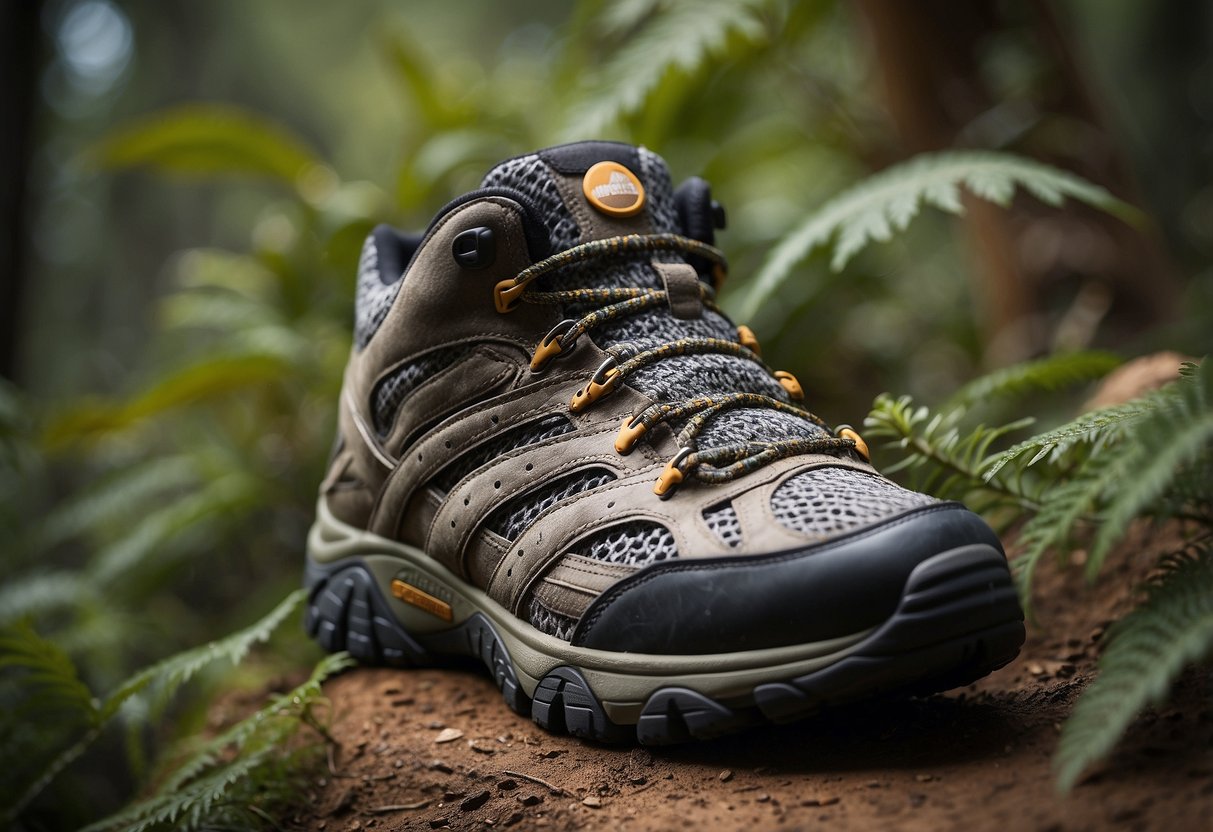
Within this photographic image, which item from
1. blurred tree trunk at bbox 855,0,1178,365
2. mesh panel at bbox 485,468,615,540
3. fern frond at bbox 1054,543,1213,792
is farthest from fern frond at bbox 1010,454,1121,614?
blurred tree trunk at bbox 855,0,1178,365

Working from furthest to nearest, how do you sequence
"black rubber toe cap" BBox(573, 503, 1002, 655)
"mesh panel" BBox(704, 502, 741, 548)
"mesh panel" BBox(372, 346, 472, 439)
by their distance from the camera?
1. "mesh panel" BBox(372, 346, 472, 439)
2. "mesh panel" BBox(704, 502, 741, 548)
3. "black rubber toe cap" BBox(573, 503, 1002, 655)

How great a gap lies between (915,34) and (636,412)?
98.7 inches

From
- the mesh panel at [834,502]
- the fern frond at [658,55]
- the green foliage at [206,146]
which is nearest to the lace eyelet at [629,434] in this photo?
the mesh panel at [834,502]

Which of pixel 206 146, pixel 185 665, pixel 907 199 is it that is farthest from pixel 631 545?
pixel 206 146

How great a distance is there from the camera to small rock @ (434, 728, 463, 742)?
1466 mm

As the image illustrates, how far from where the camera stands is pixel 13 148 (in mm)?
4355

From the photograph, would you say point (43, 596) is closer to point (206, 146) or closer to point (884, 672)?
point (206, 146)

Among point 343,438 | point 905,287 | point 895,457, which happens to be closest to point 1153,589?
point 895,457

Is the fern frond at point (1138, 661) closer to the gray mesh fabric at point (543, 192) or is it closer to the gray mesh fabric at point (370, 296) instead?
the gray mesh fabric at point (543, 192)

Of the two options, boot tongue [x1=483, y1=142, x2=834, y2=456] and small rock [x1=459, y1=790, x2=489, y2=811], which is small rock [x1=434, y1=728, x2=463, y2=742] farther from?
boot tongue [x1=483, y1=142, x2=834, y2=456]

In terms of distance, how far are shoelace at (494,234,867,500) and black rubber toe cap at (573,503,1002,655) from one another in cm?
15

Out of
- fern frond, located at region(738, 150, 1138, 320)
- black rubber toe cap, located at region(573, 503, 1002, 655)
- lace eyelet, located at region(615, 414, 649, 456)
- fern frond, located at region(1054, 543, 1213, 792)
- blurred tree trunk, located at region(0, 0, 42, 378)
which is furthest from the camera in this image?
blurred tree trunk, located at region(0, 0, 42, 378)

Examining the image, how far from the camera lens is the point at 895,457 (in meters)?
2.19

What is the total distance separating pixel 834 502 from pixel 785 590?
0.15 m
